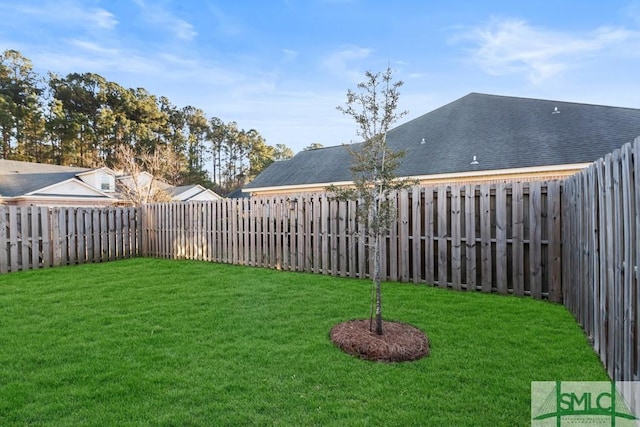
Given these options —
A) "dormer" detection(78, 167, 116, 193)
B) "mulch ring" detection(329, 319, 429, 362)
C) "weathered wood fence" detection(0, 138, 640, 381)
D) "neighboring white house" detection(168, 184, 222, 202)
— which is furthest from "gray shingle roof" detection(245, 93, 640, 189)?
"neighboring white house" detection(168, 184, 222, 202)

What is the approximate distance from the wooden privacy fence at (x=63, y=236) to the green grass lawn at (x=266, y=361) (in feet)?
11.3

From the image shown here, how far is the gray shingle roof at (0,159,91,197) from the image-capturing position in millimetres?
19734

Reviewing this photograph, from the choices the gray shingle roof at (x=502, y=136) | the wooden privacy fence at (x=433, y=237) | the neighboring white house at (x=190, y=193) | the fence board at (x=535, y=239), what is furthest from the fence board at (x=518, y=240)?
the neighboring white house at (x=190, y=193)

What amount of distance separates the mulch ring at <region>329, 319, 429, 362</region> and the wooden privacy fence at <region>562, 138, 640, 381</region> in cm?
147

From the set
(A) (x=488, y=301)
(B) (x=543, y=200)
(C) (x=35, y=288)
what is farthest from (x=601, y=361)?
(C) (x=35, y=288)

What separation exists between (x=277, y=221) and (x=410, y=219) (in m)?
3.22

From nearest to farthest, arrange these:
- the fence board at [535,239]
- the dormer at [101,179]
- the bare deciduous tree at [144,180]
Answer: the fence board at [535,239], the bare deciduous tree at [144,180], the dormer at [101,179]

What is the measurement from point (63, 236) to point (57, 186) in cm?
1513

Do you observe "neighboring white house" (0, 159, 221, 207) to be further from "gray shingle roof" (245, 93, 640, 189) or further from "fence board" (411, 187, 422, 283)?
"fence board" (411, 187, 422, 283)

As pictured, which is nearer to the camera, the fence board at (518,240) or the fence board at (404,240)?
the fence board at (518,240)

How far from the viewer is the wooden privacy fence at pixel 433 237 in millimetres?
5227

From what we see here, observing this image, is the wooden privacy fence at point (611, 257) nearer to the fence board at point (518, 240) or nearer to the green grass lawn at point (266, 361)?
the green grass lawn at point (266, 361)

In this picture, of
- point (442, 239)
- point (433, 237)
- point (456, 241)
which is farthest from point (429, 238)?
point (456, 241)

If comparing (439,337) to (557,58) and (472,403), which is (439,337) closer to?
(472,403)
